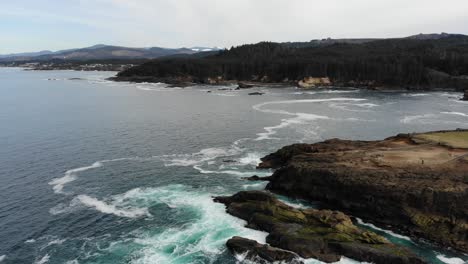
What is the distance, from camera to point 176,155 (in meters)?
60.8

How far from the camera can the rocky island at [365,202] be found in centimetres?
3167

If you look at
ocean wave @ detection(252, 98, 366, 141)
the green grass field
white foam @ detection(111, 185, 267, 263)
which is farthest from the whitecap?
ocean wave @ detection(252, 98, 366, 141)

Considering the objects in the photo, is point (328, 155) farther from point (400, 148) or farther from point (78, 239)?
point (78, 239)

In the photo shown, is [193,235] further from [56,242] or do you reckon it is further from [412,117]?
[412,117]

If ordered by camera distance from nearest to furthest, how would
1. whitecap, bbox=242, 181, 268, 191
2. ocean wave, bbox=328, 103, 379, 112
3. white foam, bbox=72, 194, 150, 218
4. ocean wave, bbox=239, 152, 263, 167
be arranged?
1. white foam, bbox=72, 194, 150, 218
2. whitecap, bbox=242, 181, 268, 191
3. ocean wave, bbox=239, 152, 263, 167
4. ocean wave, bbox=328, 103, 379, 112

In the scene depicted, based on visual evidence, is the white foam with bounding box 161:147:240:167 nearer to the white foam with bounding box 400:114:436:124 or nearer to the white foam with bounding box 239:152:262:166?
the white foam with bounding box 239:152:262:166

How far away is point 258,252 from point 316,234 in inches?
212

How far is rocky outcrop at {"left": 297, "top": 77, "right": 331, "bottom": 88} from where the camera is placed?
184m

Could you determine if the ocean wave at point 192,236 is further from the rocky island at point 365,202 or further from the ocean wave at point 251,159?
the ocean wave at point 251,159

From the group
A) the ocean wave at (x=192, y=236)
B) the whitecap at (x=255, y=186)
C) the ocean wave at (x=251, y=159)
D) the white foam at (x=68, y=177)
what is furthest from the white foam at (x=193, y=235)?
the ocean wave at (x=251, y=159)

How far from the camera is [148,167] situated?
180ft

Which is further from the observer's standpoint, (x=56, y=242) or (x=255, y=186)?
(x=255, y=186)

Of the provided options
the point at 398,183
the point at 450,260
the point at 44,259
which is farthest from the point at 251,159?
the point at 44,259

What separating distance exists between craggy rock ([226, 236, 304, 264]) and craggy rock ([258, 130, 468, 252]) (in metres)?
11.3
